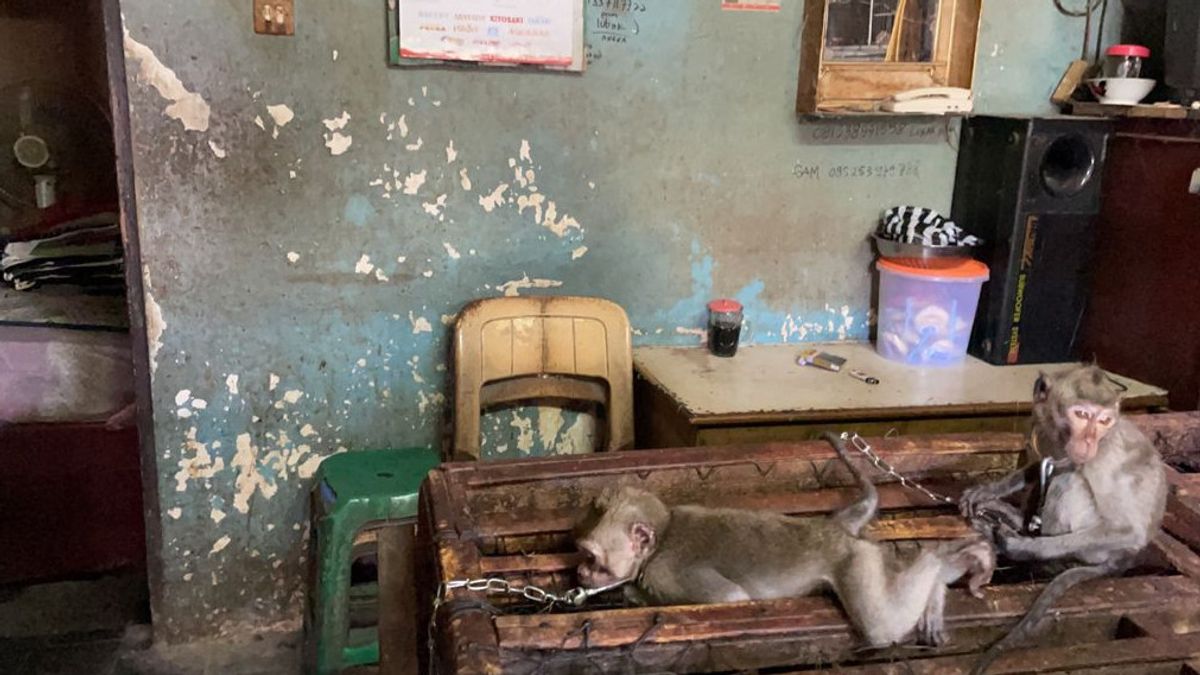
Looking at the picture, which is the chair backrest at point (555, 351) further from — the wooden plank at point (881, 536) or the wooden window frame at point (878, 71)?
the wooden plank at point (881, 536)

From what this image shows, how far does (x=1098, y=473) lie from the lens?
147 centimetres

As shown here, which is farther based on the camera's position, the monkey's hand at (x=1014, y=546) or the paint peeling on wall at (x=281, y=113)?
the paint peeling on wall at (x=281, y=113)

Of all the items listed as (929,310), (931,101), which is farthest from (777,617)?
(931,101)

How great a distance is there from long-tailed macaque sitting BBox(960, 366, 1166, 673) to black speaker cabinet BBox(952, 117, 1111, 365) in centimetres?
137

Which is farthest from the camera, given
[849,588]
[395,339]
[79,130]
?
[79,130]

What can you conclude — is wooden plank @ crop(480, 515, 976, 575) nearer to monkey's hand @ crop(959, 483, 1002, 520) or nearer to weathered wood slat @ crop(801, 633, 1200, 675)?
monkey's hand @ crop(959, 483, 1002, 520)

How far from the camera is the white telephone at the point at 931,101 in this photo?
105 inches

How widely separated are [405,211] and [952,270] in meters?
1.51

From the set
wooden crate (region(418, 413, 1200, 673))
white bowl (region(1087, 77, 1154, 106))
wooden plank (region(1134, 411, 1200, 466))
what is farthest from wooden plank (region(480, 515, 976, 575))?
white bowl (region(1087, 77, 1154, 106))

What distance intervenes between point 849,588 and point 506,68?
1744 millimetres

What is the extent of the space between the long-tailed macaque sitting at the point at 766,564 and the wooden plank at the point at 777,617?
3cm

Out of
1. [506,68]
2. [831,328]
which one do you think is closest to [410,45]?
[506,68]

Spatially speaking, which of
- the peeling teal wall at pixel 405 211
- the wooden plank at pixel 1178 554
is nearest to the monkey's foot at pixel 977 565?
the wooden plank at pixel 1178 554

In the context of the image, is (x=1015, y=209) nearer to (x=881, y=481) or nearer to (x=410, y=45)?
(x=881, y=481)
